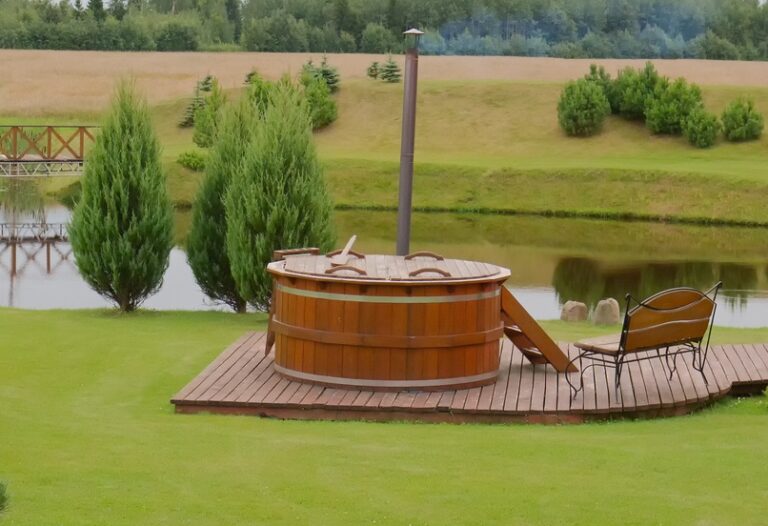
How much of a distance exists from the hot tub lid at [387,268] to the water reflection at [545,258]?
25.1 feet

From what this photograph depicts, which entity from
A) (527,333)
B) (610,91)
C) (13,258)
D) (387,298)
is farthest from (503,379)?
(610,91)

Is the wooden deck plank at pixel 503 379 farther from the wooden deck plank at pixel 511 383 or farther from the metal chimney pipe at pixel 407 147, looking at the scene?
the metal chimney pipe at pixel 407 147

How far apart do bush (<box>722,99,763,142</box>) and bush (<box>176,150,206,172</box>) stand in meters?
20.1

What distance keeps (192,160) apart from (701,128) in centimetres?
1912

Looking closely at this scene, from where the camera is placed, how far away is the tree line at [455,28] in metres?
87.7

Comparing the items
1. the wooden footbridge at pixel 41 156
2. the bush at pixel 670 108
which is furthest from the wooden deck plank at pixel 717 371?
the bush at pixel 670 108

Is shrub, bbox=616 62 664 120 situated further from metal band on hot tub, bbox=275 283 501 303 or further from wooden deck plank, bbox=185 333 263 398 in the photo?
metal band on hot tub, bbox=275 283 501 303

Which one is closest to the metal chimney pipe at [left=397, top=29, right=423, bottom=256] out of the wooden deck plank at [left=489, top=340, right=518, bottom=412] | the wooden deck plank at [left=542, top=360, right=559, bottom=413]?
the wooden deck plank at [left=489, top=340, right=518, bottom=412]

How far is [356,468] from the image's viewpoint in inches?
260

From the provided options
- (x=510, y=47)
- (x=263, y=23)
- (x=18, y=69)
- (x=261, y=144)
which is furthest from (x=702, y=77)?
(x=261, y=144)

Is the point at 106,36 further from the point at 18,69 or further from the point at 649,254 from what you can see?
the point at 649,254

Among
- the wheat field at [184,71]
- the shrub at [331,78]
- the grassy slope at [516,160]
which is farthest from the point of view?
the wheat field at [184,71]

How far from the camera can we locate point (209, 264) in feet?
49.3

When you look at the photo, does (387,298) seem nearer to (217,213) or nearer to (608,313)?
(608,313)
